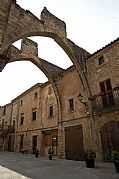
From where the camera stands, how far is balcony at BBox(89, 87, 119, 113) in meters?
9.50

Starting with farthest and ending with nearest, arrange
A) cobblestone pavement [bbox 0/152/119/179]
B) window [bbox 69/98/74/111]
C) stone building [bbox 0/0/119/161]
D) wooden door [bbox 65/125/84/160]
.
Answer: window [bbox 69/98/74/111] → wooden door [bbox 65/125/84/160] → stone building [bbox 0/0/119/161] → cobblestone pavement [bbox 0/152/119/179]

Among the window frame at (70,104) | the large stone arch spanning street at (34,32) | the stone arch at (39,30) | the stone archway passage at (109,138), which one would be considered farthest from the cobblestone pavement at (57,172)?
the window frame at (70,104)

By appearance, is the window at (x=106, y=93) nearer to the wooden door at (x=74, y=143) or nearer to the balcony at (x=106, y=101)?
the balcony at (x=106, y=101)

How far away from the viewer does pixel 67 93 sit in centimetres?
1409

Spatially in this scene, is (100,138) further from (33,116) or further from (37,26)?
(33,116)

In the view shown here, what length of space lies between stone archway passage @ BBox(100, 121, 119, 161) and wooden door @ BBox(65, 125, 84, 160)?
6.74 feet

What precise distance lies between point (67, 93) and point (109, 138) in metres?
5.80

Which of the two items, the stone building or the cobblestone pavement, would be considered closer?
the cobblestone pavement

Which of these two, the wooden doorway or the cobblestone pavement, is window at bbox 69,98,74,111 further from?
the wooden doorway

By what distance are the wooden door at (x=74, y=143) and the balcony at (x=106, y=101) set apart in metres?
2.38

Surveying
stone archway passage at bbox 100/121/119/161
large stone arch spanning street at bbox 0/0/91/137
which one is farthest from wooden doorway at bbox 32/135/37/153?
stone archway passage at bbox 100/121/119/161

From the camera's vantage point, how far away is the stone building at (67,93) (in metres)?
8.42

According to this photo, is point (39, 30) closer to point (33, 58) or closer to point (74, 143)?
point (33, 58)

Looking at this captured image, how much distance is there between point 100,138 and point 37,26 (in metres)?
8.27
